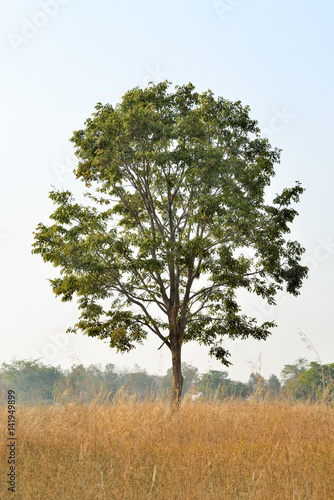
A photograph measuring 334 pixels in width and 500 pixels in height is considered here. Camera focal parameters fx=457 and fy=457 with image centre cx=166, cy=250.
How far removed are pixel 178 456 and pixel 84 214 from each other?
42.8 ft

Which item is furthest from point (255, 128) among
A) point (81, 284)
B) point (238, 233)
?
point (81, 284)

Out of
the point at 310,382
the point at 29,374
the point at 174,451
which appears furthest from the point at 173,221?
the point at 29,374

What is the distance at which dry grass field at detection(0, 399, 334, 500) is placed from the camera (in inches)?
243

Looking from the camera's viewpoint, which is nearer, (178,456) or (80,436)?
(178,456)

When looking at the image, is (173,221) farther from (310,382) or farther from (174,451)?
(310,382)

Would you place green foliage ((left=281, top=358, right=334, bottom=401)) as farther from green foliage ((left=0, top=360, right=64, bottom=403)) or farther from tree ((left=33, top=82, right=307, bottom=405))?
green foliage ((left=0, top=360, right=64, bottom=403))

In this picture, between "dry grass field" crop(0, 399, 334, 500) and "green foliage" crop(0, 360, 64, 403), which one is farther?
"green foliage" crop(0, 360, 64, 403)

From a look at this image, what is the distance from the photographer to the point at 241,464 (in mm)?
7379

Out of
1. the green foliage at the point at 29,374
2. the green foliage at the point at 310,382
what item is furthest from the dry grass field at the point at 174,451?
the green foliage at the point at 29,374

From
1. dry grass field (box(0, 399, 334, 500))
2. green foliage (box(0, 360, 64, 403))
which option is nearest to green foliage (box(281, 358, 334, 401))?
dry grass field (box(0, 399, 334, 500))

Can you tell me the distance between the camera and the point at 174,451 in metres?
7.70

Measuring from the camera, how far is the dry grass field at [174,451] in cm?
616

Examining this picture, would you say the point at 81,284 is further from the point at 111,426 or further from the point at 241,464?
the point at 241,464

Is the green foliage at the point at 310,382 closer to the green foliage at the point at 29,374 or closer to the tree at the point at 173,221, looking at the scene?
the tree at the point at 173,221
